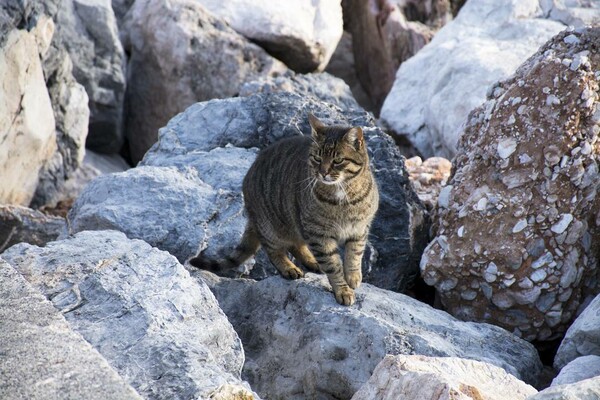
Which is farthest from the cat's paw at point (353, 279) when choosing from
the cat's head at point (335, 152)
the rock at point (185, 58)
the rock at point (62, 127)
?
the rock at point (185, 58)

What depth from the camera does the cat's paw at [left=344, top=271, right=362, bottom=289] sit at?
5239 mm

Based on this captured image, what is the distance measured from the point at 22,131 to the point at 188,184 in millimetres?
2304

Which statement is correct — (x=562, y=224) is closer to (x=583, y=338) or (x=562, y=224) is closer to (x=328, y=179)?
(x=583, y=338)

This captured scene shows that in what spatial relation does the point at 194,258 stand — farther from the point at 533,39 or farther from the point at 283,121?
the point at 533,39

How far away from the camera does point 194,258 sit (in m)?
5.48

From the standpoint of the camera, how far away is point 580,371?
4.25 meters

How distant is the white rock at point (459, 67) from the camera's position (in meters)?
8.22

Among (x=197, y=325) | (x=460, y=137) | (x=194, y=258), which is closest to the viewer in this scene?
(x=197, y=325)

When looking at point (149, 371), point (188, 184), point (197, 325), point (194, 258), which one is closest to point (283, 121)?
point (188, 184)

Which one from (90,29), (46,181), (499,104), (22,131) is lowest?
(46,181)

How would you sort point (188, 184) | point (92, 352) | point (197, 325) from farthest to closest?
point (188, 184)
point (197, 325)
point (92, 352)

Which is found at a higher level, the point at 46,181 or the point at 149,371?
the point at 149,371

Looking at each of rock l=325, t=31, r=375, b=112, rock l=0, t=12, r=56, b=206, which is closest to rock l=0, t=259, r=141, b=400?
rock l=0, t=12, r=56, b=206

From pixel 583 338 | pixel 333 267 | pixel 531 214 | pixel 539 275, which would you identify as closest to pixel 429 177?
pixel 531 214
